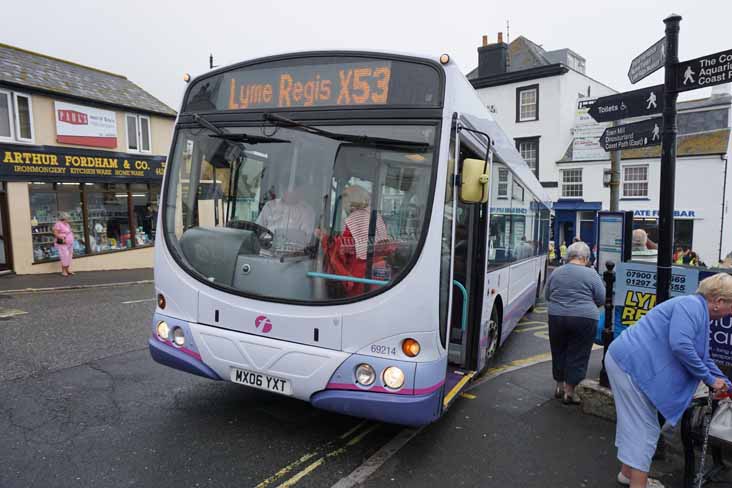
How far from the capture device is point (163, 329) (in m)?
4.15

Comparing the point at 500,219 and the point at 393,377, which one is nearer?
the point at 393,377

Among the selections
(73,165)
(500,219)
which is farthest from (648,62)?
(73,165)

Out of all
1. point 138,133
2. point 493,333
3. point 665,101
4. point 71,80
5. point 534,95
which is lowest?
point 493,333

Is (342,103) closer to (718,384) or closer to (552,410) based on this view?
(718,384)

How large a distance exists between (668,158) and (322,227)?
3056 mm

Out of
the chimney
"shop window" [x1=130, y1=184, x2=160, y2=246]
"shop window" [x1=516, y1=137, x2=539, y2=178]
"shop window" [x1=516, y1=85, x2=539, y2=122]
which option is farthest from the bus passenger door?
the chimney

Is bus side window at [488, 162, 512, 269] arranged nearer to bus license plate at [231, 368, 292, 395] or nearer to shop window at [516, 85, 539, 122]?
bus license plate at [231, 368, 292, 395]

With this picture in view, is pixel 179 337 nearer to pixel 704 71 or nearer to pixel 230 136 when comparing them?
pixel 230 136

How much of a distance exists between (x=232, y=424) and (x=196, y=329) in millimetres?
983

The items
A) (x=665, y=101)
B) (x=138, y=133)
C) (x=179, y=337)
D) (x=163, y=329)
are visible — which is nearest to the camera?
(x=179, y=337)

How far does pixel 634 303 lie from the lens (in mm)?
5102

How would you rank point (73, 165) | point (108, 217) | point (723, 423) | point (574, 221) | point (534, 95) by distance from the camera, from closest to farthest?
1. point (723, 423)
2. point (73, 165)
3. point (108, 217)
4. point (574, 221)
5. point (534, 95)

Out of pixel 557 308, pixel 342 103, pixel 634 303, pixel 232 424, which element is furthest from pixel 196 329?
pixel 634 303

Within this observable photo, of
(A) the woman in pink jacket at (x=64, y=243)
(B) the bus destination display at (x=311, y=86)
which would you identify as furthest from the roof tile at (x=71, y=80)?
(B) the bus destination display at (x=311, y=86)
